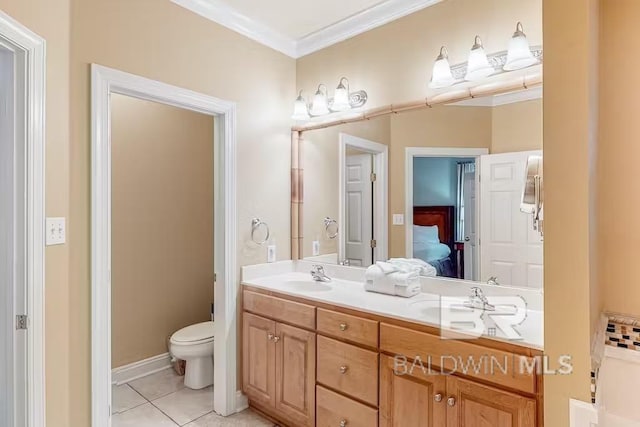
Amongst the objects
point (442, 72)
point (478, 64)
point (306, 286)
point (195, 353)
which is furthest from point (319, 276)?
point (478, 64)

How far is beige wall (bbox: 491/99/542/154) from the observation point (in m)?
1.77

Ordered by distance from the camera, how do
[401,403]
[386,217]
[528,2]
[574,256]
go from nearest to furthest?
[574,256]
[401,403]
[528,2]
[386,217]

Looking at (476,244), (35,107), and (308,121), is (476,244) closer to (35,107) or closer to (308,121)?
(308,121)

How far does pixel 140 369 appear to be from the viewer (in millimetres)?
2961

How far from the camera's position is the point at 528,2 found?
1777 millimetres

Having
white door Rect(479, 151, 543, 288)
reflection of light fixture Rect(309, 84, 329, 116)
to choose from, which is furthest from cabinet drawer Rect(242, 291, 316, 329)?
reflection of light fixture Rect(309, 84, 329, 116)

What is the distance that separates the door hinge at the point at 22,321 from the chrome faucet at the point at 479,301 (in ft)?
6.34

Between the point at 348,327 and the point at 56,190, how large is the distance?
59.0 inches

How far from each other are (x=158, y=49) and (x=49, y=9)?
0.55 meters

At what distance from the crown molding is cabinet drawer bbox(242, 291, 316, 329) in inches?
69.8

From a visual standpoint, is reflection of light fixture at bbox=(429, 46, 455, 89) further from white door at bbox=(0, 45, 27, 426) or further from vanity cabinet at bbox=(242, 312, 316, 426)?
white door at bbox=(0, 45, 27, 426)

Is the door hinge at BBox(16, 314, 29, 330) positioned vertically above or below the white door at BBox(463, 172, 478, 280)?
below

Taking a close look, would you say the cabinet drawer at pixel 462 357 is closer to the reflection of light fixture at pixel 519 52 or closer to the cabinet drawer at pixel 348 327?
the cabinet drawer at pixel 348 327

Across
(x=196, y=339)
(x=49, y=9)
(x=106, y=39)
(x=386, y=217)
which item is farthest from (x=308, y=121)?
(x=196, y=339)
